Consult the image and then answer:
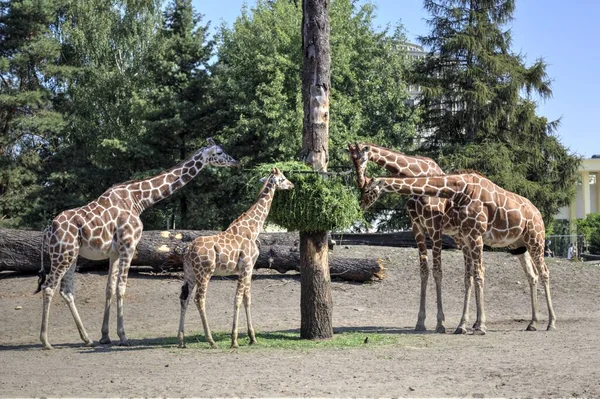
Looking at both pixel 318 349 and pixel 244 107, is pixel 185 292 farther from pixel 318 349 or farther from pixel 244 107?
pixel 244 107

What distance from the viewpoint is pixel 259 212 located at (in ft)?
43.9

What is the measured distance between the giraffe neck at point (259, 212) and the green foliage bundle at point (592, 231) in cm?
2911

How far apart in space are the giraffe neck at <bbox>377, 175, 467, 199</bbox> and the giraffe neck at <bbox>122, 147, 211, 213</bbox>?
3579mm

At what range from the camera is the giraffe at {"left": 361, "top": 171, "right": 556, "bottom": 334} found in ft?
46.4

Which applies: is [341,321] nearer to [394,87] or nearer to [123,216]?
[123,216]

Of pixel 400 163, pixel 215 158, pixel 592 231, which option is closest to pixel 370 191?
pixel 400 163

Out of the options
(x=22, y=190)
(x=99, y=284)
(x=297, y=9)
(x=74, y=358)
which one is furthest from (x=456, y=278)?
(x=22, y=190)

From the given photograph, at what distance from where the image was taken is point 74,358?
484 inches

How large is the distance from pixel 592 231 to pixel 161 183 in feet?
98.9

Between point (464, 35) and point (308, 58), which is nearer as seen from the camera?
point (308, 58)

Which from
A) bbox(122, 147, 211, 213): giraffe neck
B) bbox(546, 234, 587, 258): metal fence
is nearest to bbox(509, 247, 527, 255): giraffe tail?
→ bbox(122, 147, 211, 213): giraffe neck

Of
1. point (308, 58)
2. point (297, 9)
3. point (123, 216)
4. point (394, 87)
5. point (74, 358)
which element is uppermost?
point (297, 9)

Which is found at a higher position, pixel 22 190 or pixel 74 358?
pixel 22 190

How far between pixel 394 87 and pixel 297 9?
6063 mm
